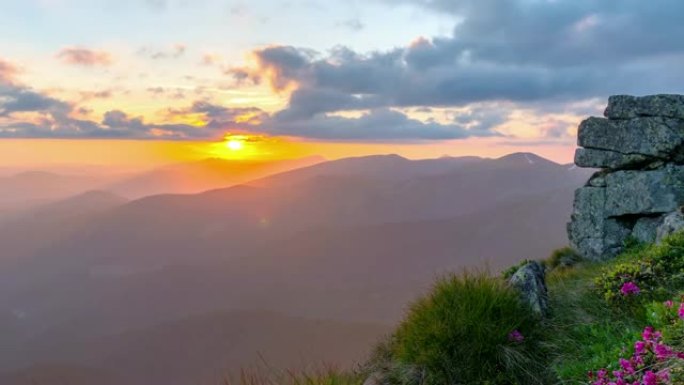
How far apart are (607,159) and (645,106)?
236 centimetres

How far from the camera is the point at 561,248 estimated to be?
70.7ft

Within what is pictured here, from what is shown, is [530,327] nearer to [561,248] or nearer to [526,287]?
[526,287]

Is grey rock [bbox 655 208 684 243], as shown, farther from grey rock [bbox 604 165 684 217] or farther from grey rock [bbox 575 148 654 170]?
grey rock [bbox 575 148 654 170]

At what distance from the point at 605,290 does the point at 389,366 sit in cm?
533

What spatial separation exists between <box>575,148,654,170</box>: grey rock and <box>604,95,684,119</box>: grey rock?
148 cm

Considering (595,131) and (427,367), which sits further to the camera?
(595,131)

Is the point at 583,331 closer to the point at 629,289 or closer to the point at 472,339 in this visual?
the point at 629,289

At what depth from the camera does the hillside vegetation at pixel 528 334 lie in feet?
26.6

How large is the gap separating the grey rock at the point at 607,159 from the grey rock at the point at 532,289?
394 inches

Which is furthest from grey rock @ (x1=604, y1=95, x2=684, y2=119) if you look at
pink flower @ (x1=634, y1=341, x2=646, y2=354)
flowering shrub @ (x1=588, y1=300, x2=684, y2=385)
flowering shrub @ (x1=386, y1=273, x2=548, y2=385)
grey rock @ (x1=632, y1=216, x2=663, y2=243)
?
pink flower @ (x1=634, y1=341, x2=646, y2=354)

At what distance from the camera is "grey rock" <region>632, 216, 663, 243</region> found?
1806cm

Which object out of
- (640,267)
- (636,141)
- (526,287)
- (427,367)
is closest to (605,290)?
(640,267)

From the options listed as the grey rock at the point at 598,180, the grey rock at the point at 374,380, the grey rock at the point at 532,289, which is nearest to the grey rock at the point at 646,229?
the grey rock at the point at 598,180

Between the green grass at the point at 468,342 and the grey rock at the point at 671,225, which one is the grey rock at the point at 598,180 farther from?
the green grass at the point at 468,342
